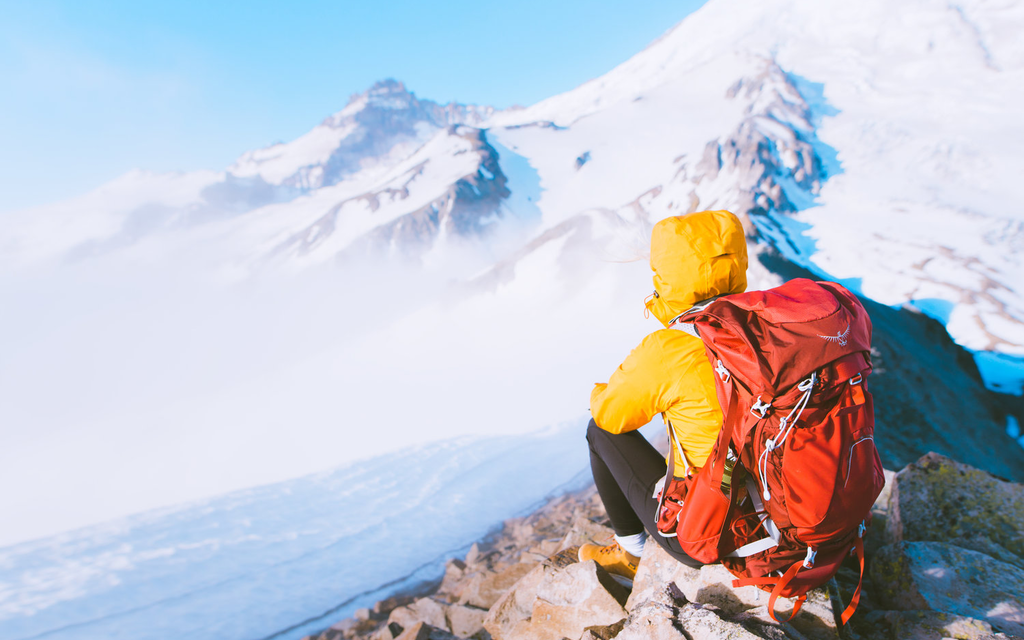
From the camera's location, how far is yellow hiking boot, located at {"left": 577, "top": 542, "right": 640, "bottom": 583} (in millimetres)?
2896

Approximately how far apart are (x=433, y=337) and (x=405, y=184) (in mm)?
27261

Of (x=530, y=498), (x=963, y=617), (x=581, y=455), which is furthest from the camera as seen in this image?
(x=581, y=455)

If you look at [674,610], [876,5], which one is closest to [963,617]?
[674,610]

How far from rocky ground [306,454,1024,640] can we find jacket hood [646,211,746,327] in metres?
1.33

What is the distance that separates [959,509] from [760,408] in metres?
2.58

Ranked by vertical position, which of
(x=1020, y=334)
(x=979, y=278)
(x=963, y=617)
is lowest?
(x=1020, y=334)

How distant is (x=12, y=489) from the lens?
475 inches

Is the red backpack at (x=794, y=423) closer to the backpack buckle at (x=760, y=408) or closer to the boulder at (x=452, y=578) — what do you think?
the backpack buckle at (x=760, y=408)

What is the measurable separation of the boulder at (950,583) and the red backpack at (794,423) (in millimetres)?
847

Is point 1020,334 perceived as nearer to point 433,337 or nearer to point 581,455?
point 581,455

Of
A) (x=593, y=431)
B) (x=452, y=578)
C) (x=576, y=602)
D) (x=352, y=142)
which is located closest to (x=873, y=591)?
(x=576, y=602)

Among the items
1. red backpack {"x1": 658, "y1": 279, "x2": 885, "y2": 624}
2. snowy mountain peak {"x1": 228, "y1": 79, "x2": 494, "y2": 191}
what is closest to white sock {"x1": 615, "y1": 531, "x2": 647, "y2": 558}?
red backpack {"x1": 658, "y1": 279, "x2": 885, "y2": 624}

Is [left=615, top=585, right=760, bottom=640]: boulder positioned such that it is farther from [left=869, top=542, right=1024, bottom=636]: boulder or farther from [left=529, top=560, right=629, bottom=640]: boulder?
[left=869, top=542, right=1024, bottom=636]: boulder

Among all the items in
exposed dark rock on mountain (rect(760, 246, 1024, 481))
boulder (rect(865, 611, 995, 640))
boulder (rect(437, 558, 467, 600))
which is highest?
boulder (rect(865, 611, 995, 640))
